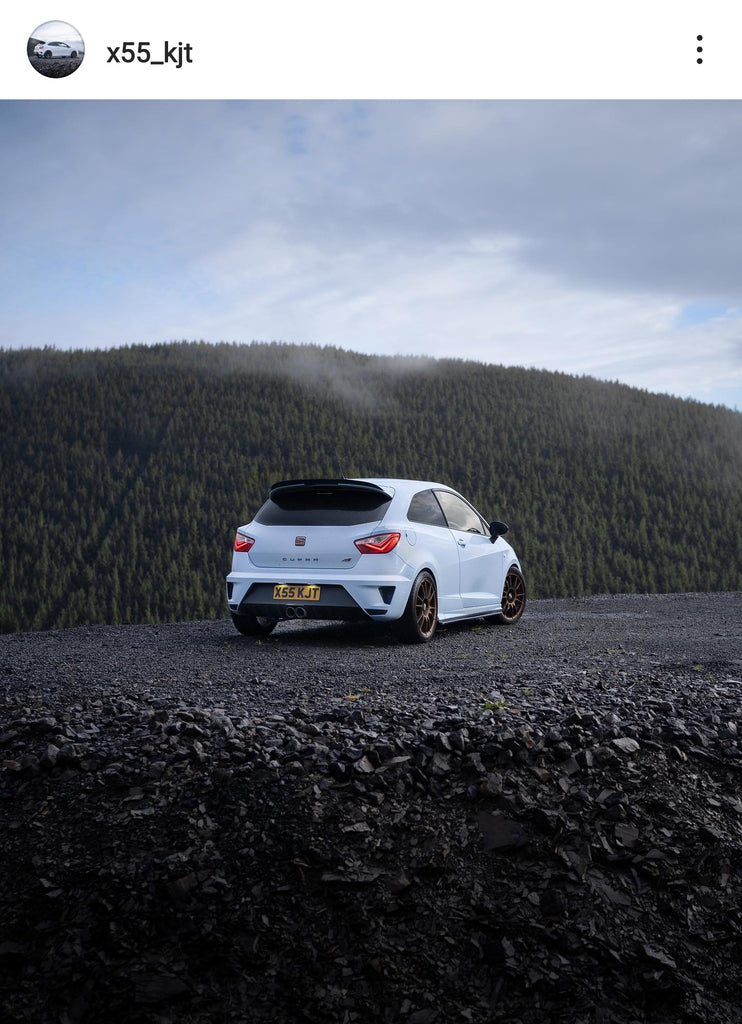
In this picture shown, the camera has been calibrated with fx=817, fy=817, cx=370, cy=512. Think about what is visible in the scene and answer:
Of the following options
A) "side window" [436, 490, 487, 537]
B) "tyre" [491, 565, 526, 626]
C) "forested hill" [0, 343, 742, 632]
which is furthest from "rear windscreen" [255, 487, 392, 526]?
"forested hill" [0, 343, 742, 632]

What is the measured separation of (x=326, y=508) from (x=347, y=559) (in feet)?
2.16

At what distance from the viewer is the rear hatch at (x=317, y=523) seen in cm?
834

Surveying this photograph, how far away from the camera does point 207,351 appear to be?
63.4m

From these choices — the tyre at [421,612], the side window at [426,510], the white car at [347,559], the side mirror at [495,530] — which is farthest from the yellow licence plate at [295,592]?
the side mirror at [495,530]

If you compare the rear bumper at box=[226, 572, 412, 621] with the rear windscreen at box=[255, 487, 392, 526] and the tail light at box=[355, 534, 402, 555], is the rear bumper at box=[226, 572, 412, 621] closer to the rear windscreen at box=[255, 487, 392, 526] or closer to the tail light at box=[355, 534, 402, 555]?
the tail light at box=[355, 534, 402, 555]

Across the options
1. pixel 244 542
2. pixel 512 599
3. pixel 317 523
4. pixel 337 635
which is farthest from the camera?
Result: pixel 512 599

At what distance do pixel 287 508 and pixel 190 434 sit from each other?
127 feet

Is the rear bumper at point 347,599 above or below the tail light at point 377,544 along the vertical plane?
below

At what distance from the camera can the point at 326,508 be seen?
8609 millimetres

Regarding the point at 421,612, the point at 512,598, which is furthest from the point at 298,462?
the point at 421,612

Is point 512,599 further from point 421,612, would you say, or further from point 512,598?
point 421,612
